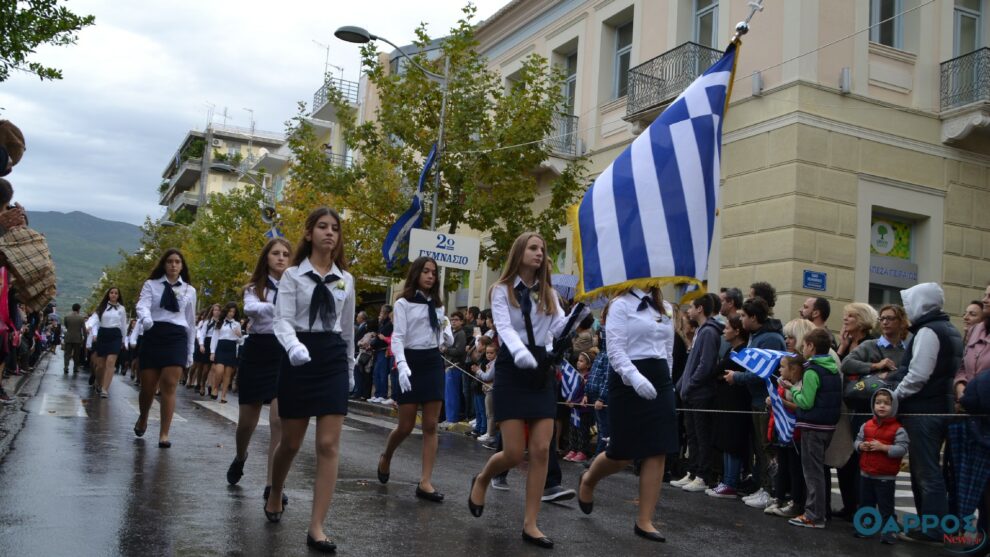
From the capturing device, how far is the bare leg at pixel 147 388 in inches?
383

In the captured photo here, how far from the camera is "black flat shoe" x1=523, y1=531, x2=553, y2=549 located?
592 centimetres

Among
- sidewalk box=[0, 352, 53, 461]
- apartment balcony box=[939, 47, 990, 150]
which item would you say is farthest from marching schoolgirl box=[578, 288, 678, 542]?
apartment balcony box=[939, 47, 990, 150]

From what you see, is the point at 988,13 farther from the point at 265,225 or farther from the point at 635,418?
the point at 265,225

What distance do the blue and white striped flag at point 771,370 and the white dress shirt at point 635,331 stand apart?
209 centimetres

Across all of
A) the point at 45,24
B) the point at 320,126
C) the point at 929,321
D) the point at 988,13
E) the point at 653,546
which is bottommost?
the point at 653,546

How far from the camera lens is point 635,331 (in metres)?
6.42

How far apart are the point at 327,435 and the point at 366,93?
1467 inches

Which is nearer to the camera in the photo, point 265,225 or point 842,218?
point 842,218

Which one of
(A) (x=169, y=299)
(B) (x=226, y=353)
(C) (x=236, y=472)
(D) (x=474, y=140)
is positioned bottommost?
(C) (x=236, y=472)

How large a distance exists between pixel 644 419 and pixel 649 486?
1.46 ft

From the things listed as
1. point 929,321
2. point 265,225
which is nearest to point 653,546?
point 929,321

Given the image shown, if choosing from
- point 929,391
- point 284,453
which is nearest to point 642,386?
point 284,453

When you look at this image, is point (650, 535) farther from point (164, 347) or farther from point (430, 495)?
point (164, 347)

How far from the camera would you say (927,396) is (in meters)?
7.21
